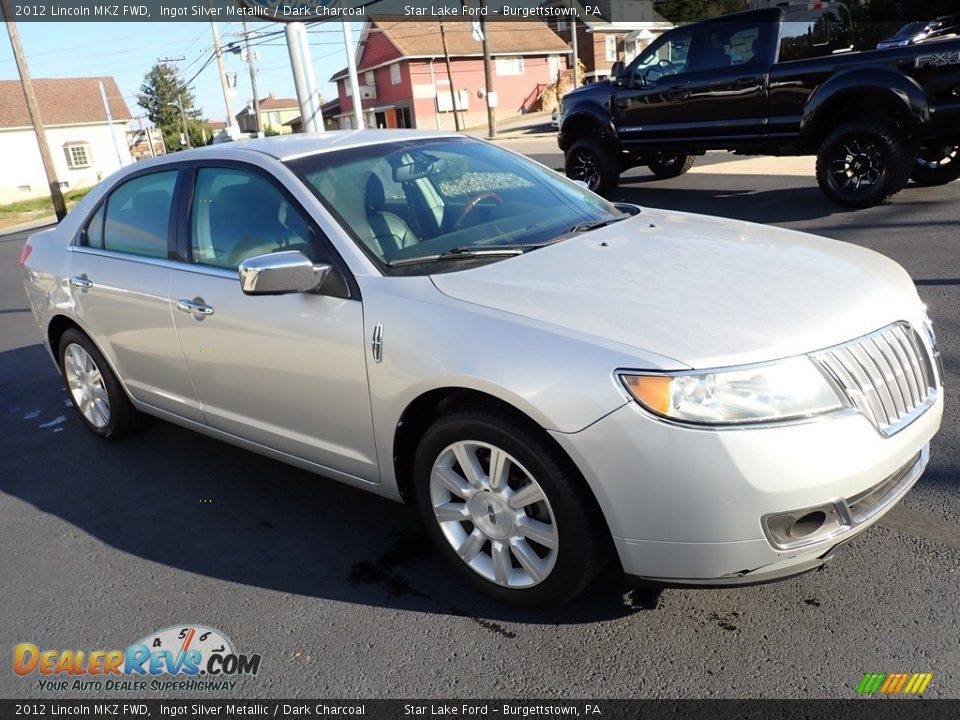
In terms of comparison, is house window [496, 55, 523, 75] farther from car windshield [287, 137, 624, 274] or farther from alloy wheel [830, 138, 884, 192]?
car windshield [287, 137, 624, 274]

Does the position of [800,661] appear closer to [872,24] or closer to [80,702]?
[80,702]

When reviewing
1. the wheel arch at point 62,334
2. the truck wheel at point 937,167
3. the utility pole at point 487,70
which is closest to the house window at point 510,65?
the utility pole at point 487,70

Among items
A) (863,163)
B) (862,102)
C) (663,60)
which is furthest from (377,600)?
(663,60)

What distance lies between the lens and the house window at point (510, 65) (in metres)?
47.3

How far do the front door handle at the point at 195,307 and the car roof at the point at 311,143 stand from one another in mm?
715

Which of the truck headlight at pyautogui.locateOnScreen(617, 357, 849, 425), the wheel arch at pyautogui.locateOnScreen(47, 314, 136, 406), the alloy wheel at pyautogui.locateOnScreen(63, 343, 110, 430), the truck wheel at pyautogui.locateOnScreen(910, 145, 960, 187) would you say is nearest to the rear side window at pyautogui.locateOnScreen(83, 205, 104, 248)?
the wheel arch at pyautogui.locateOnScreen(47, 314, 136, 406)

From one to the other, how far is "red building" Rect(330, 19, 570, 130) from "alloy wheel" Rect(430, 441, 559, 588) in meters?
45.3

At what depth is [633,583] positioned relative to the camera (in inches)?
99.0

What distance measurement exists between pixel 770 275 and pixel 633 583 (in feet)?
3.84

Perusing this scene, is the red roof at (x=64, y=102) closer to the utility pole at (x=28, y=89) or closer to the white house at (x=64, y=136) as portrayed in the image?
the white house at (x=64, y=136)

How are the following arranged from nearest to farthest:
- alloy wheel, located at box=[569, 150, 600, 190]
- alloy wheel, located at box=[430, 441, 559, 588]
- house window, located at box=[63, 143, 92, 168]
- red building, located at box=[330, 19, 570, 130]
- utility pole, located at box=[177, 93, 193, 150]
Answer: alloy wheel, located at box=[430, 441, 559, 588] → alloy wheel, located at box=[569, 150, 600, 190] → red building, located at box=[330, 19, 570, 130] → house window, located at box=[63, 143, 92, 168] → utility pole, located at box=[177, 93, 193, 150]

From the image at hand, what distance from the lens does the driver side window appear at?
9844mm

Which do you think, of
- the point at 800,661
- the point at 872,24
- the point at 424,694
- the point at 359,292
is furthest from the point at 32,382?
the point at 872,24

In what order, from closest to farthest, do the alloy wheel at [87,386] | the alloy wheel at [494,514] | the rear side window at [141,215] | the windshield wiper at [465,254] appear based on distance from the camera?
1. the alloy wheel at [494,514]
2. the windshield wiper at [465,254]
3. the rear side window at [141,215]
4. the alloy wheel at [87,386]
